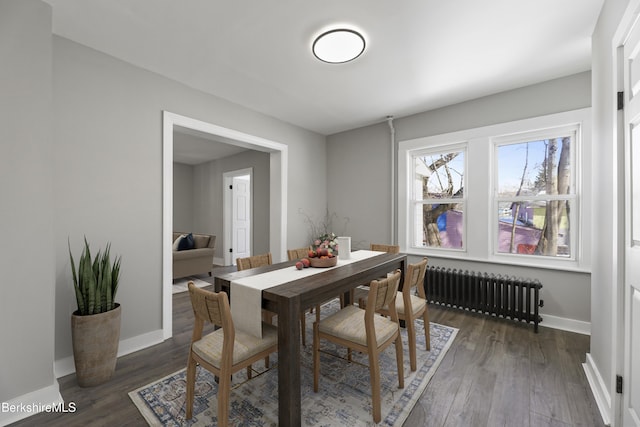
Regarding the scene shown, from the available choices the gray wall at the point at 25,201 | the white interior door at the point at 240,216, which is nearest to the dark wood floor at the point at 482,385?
the gray wall at the point at 25,201

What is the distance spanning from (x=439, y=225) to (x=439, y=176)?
68 cm

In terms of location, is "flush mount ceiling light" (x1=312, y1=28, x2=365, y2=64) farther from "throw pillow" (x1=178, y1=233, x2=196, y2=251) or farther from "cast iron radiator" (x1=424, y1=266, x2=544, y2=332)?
"throw pillow" (x1=178, y1=233, x2=196, y2=251)

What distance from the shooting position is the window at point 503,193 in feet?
9.02

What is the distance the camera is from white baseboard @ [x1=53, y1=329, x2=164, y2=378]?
2.01m

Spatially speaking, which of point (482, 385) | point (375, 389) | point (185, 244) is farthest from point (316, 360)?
→ point (185, 244)

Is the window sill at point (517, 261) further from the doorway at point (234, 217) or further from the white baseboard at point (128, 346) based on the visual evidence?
the doorway at point (234, 217)

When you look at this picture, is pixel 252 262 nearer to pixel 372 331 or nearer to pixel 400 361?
pixel 372 331

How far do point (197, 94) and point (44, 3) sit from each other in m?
1.26

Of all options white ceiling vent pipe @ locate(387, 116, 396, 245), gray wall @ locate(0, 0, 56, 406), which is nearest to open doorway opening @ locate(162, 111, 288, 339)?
gray wall @ locate(0, 0, 56, 406)

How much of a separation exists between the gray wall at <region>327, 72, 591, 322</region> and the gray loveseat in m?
2.42

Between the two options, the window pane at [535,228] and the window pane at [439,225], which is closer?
the window pane at [535,228]

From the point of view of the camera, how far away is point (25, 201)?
1636 millimetres

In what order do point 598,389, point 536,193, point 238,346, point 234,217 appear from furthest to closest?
point 234,217
point 536,193
point 598,389
point 238,346

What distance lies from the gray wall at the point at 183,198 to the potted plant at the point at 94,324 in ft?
16.4
